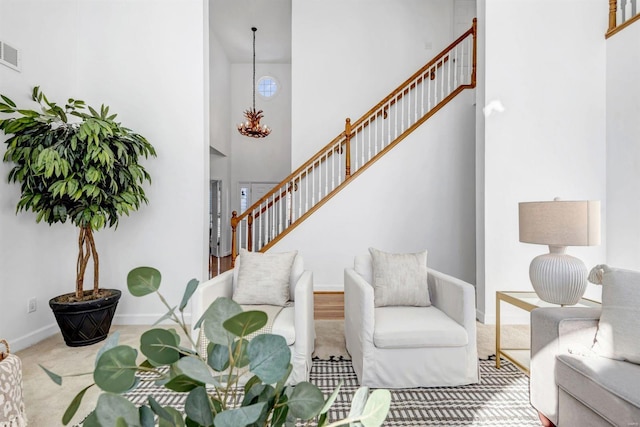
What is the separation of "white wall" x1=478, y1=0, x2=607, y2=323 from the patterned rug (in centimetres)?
145

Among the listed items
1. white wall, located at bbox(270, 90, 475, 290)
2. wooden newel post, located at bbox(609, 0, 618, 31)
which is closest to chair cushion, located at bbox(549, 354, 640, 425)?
white wall, located at bbox(270, 90, 475, 290)

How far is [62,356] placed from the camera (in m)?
2.93

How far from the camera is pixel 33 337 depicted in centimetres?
322

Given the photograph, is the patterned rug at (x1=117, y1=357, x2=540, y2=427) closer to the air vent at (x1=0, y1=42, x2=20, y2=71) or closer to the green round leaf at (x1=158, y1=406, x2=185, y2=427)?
the green round leaf at (x1=158, y1=406, x2=185, y2=427)

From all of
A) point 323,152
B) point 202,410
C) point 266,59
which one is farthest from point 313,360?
point 266,59

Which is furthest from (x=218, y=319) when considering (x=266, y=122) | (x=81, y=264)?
(x=266, y=122)

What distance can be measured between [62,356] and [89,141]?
5.77 feet

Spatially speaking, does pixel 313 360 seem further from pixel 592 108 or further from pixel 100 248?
pixel 592 108

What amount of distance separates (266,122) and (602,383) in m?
8.44

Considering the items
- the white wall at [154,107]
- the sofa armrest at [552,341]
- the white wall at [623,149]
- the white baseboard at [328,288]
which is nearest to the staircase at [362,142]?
the white baseboard at [328,288]

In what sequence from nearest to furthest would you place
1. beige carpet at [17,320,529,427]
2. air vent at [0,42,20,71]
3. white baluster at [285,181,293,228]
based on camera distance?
beige carpet at [17,320,529,427]
air vent at [0,42,20,71]
white baluster at [285,181,293,228]

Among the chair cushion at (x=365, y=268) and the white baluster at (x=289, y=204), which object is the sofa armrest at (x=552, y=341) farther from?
the white baluster at (x=289, y=204)

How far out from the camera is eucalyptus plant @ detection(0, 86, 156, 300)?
2.83 metres

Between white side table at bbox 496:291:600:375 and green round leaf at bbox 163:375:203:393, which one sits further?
white side table at bbox 496:291:600:375
